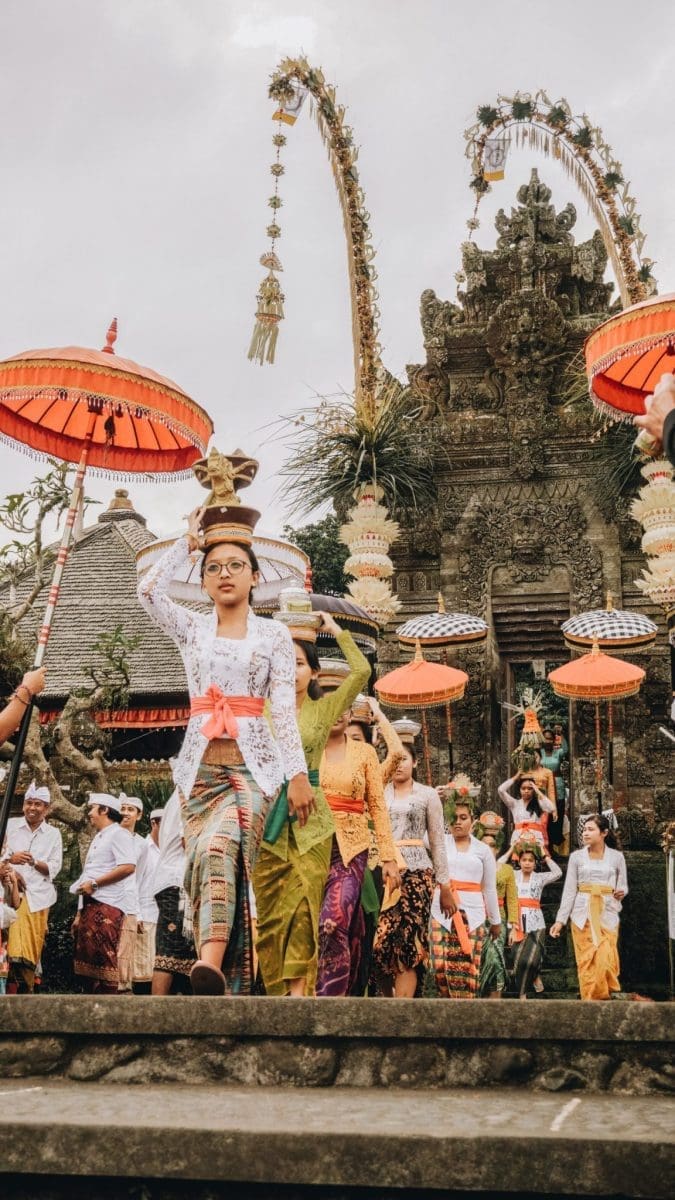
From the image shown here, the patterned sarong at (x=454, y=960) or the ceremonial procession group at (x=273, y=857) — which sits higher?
the ceremonial procession group at (x=273, y=857)

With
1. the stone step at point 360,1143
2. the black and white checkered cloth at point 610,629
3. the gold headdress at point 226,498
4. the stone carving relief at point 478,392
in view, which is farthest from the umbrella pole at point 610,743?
the stone step at point 360,1143

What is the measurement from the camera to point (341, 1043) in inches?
132

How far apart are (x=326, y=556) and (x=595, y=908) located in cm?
1759

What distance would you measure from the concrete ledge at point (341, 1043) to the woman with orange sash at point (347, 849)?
7.94 feet

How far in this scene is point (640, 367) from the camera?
8453 mm

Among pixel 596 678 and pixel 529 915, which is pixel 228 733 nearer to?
pixel 529 915

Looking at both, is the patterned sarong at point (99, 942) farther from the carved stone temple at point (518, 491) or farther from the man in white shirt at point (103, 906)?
the carved stone temple at point (518, 491)

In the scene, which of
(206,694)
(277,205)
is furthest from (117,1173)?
(277,205)

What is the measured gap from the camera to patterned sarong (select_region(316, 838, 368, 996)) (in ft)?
19.1

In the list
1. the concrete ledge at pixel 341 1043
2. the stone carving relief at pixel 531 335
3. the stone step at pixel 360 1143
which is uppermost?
the stone carving relief at pixel 531 335

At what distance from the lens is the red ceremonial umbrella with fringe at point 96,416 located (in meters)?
7.43

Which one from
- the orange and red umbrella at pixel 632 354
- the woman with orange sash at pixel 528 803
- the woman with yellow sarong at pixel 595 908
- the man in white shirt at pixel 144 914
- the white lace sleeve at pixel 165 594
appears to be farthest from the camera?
the woman with orange sash at pixel 528 803

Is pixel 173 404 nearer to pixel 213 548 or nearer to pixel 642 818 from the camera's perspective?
pixel 213 548

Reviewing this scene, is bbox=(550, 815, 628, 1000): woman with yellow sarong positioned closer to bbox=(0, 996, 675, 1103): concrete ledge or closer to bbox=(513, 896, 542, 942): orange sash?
bbox=(513, 896, 542, 942): orange sash
